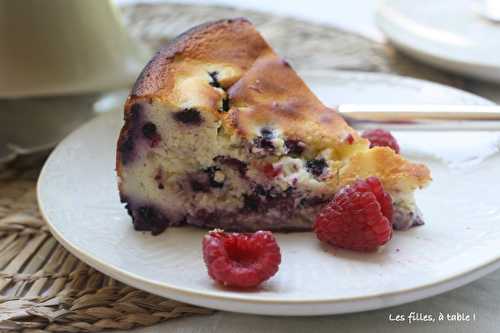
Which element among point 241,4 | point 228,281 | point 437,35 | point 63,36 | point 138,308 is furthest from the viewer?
point 241,4

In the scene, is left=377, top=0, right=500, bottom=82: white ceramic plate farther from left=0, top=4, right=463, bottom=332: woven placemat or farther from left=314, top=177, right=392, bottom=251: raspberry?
left=314, top=177, right=392, bottom=251: raspberry

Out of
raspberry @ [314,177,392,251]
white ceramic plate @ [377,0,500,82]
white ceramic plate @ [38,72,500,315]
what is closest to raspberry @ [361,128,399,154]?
white ceramic plate @ [38,72,500,315]

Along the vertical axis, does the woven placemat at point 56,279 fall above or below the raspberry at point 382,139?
below

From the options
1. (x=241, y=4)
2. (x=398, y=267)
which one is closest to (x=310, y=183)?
(x=398, y=267)

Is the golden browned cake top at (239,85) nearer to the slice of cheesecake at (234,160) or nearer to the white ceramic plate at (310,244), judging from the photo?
the slice of cheesecake at (234,160)

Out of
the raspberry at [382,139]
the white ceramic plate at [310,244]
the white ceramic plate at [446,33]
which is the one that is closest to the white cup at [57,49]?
the white ceramic plate at [310,244]

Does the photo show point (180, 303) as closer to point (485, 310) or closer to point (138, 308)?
point (138, 308)

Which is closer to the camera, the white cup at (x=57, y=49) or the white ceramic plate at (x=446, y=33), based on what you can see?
the white cup at (x=57, y=49)
